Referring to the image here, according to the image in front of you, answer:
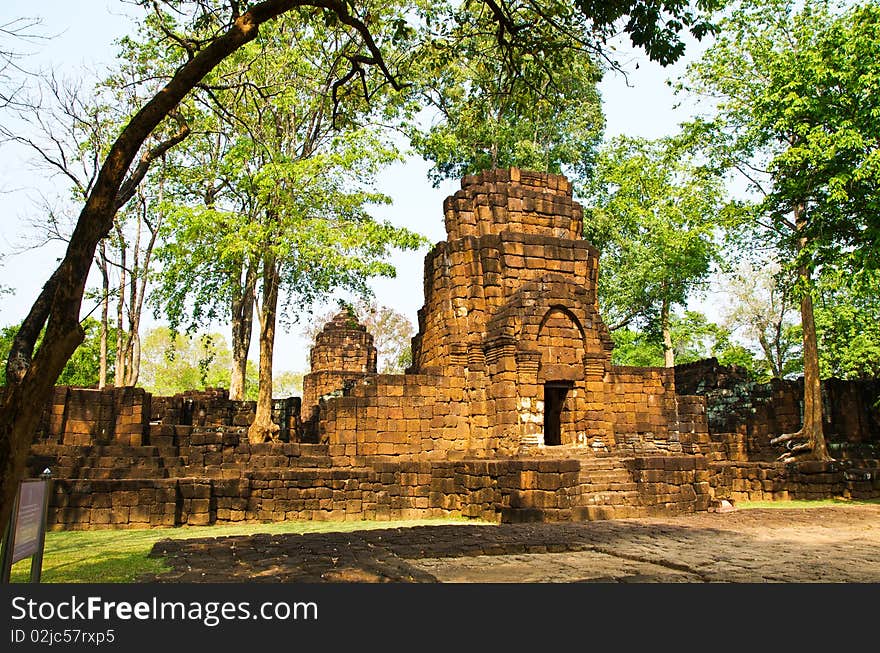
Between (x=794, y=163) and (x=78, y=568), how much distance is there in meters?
16.0

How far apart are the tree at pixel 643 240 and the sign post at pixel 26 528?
23.4 m

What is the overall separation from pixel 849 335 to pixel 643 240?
8.43 meters

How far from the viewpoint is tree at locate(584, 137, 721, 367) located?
26.2 metres

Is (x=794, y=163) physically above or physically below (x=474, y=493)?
above

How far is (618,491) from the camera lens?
1216 cm

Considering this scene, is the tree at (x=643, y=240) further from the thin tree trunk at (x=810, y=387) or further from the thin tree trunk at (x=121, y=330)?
the thin tree trunk at (x=121, y=330)

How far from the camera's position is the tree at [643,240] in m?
26.2

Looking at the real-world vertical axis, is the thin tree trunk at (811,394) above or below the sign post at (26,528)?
above

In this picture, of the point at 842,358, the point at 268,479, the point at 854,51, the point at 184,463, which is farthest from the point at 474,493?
the point at 842,358

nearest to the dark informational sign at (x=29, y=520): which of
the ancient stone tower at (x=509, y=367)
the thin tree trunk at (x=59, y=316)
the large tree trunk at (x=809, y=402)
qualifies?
the thin tree trunk at (x=59, y=316)

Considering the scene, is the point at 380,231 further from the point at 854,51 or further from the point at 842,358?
the point at 842,358

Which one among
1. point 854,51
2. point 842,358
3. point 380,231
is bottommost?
point 842,358

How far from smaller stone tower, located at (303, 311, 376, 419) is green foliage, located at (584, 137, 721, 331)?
10143 millimetres

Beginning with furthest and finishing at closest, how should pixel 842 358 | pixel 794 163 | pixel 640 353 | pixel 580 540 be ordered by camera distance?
pixel 640 353 → pixel 842 358 → pixel 794 163 → pixel 580 540
